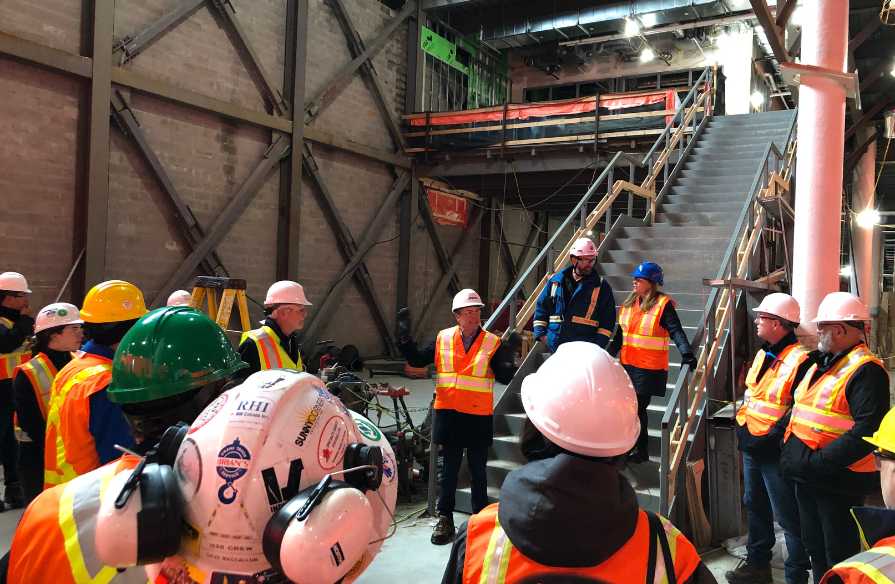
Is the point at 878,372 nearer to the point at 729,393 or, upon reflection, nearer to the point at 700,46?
the point at 729,393

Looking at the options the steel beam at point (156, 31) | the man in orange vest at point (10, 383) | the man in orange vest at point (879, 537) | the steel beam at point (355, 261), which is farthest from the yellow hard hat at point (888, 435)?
the steel beam at point (355, 261)

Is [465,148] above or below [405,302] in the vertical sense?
above

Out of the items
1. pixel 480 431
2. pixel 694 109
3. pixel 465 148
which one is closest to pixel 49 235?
pixel 480 431

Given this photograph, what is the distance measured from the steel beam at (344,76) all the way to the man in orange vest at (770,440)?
1107 centimetres

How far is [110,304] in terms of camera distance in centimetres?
261

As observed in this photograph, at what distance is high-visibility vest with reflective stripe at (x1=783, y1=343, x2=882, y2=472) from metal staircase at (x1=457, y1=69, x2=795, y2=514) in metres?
1.01

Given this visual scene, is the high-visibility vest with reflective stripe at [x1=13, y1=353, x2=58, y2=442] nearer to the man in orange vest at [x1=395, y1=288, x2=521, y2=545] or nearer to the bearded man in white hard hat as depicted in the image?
the bearded man in white hard hat

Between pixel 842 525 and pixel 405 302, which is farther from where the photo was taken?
pixel 405 302

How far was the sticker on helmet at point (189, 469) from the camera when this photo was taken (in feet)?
3.54

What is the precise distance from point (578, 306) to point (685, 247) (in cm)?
333

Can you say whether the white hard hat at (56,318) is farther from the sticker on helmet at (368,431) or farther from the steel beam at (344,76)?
the steel beam at (344,76)

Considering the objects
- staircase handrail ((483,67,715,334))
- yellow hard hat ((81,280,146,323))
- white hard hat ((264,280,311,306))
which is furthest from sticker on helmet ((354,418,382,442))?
staircase handrail ((483,67,715,334))

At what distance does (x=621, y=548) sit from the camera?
131 centimetres

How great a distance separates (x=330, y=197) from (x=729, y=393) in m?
9.70
